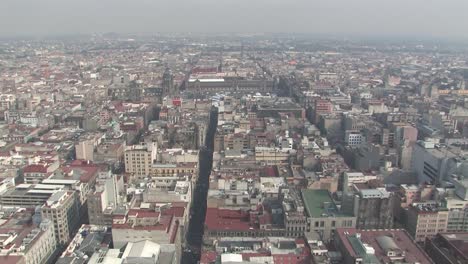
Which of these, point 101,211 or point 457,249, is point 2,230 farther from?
point 457,249

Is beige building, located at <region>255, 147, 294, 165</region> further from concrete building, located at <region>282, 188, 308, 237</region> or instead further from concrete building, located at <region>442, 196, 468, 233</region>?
concrete building, located at <region>442, 196, 468, 233</region>

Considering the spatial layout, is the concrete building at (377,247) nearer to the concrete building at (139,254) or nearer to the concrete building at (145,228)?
the concrete building at (139,254)

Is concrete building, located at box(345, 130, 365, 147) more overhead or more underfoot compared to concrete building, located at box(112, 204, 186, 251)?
more underfoot

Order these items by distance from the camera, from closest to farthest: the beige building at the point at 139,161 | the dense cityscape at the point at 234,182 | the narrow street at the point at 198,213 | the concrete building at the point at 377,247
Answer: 1. the concrete building at the point at 377,247
2. the dense cityscape at the point at 234,182
3. the narrow street at the point at 198,213
4. the beige building at the point at 139,161

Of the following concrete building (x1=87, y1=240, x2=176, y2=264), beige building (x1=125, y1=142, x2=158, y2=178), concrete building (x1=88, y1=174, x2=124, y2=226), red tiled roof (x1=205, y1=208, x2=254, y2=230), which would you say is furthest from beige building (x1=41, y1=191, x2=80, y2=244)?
red tiled roof (x1=205, y1=208, x2=254, y2=230)

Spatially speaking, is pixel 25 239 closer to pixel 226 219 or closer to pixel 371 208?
pixel 226 219

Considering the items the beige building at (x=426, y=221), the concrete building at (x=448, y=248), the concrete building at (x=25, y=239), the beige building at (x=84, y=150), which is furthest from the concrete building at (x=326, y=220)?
the beige building at (x=84, y=150)

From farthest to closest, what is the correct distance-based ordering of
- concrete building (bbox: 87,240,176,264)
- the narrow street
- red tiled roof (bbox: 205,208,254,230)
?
the narrow street
red tiled roof (bbox: 205,208,254,230)
concrete building (bbox: 87,240,176,264)
